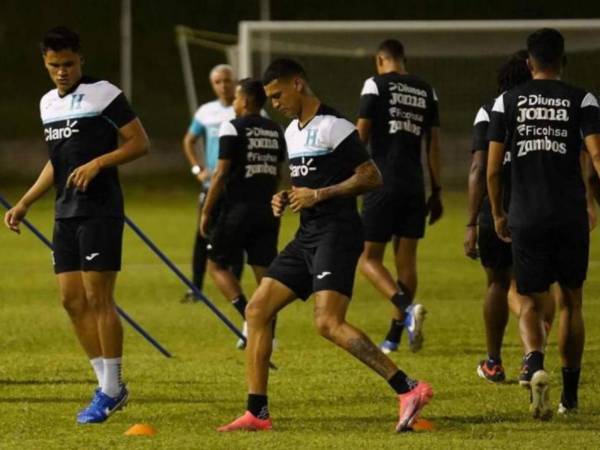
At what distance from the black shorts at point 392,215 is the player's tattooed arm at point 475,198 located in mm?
2225

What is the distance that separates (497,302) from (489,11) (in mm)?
40839

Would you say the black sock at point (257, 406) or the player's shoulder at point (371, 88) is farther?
the player's shoulder at point (371, 88)

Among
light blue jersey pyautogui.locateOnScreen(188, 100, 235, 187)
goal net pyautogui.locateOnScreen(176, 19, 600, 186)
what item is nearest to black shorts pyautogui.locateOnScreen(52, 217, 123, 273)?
light blue jersey pyautogui.locateOnScreen(188, 100, 235, 187)

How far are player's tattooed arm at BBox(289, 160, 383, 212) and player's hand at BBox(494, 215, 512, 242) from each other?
836mm

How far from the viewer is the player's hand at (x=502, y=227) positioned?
998 cm

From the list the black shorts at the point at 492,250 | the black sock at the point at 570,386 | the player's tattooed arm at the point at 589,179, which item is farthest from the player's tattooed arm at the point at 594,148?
the black shorts at the point at 492,250

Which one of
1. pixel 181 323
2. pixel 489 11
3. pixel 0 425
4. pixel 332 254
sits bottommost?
pixel 489 11

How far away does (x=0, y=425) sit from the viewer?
9.91 metres

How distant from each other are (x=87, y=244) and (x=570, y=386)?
2.74 m

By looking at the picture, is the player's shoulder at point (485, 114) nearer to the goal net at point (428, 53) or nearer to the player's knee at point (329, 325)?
the player's knee at point (329, 325)

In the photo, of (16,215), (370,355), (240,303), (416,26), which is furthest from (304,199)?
→ (416,26)

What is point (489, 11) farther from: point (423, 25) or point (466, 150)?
point (423, 25)

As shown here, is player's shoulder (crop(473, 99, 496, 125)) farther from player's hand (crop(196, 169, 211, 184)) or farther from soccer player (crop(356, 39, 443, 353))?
player's hand (crop(196, 169, 211, 184))

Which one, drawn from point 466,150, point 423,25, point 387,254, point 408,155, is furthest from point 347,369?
point 466,150
